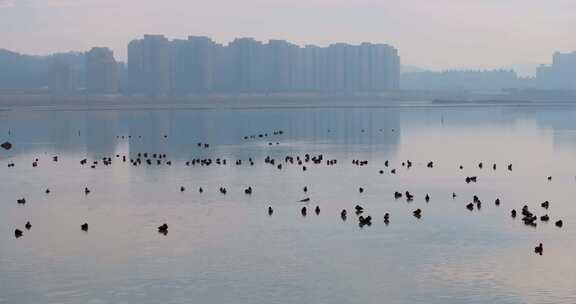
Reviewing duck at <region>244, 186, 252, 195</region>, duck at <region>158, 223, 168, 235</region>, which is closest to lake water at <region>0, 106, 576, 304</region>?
duck at <region>158, 223, 168, 235</region>

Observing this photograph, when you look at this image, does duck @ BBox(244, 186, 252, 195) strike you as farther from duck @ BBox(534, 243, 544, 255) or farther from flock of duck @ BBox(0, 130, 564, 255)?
duck @ BBox(534, 243, 544, 255)

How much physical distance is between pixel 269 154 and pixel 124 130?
40862 millimetres

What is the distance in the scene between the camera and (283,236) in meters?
27.4

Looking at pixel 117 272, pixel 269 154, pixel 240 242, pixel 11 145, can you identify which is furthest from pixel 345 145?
pixel 117 272

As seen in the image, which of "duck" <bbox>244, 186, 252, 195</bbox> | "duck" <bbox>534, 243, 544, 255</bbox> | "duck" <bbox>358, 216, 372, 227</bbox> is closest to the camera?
"duck" <bbox>534, 243, 544, 255</bbox>

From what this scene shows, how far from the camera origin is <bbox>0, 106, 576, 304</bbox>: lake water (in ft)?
68.7

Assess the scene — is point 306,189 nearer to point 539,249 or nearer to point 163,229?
point 163,229

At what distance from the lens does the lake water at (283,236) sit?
20938mm

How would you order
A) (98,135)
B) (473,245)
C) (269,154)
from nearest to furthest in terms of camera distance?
(473,245) → (269,154) → (98,135)

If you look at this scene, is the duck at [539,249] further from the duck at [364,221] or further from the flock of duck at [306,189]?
the duck at [364,221]

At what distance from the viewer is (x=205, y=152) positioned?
62.2m

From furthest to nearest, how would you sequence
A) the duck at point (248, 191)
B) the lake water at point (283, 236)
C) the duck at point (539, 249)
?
the duck at point (248, 191), the duck at point (539, 249), the lake water at point (283, 236)

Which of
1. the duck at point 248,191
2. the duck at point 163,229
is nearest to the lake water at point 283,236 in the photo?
the duck at point 163,229

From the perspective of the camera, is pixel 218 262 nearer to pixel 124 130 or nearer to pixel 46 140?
pixel 46 140
